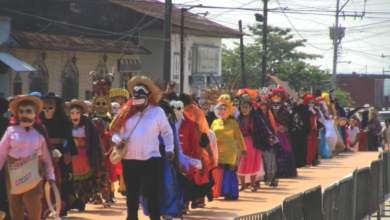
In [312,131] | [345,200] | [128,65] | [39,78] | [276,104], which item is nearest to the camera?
[345,200]

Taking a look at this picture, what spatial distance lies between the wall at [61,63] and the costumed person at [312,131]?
957 cm

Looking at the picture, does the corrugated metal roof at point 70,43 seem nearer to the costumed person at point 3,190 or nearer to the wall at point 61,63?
the wall at point 61,63

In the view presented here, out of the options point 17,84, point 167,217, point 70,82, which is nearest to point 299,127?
point 167,217

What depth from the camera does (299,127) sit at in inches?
655

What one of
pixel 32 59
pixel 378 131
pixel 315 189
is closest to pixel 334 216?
pixel 315 189

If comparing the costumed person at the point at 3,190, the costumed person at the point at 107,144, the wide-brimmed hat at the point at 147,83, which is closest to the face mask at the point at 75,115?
the costumed person at the point at 107,144

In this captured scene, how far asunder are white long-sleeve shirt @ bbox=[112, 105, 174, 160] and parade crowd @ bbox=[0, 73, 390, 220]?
13 millimetres

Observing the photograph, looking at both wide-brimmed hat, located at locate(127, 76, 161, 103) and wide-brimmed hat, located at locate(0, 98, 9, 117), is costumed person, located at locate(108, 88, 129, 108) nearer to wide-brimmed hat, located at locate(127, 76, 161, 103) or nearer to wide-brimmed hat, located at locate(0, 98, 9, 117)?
wide-brimmed hat, located at locate(127, 76, 161, 103)

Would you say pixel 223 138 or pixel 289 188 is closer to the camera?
pixel 223 138

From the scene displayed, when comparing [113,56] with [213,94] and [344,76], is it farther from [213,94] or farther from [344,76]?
[344,76]

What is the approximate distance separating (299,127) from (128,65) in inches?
552

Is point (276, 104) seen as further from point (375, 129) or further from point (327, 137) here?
point (375, 129)

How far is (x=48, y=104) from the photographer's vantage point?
8961mm

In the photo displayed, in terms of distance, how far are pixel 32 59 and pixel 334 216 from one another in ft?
52.9
